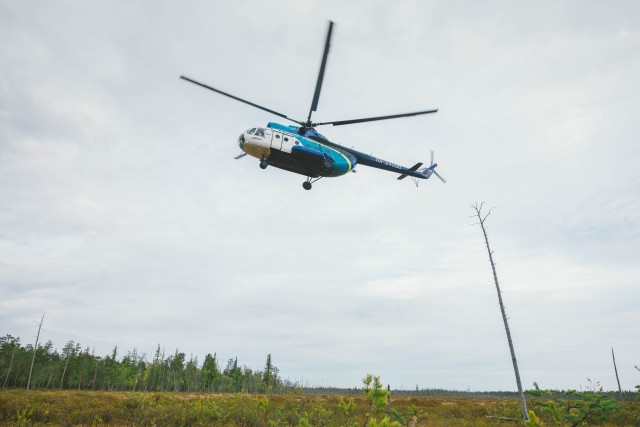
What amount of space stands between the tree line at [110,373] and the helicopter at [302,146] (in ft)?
187

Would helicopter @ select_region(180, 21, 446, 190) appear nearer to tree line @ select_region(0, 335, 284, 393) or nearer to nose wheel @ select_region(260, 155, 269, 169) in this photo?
nose wheel @ select_region(260, 155, 269, 169)

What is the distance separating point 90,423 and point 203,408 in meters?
5.16

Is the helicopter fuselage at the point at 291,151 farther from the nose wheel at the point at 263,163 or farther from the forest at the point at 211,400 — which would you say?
the forest at the point at 211,400

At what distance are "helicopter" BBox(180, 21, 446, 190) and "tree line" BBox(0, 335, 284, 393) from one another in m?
56.9

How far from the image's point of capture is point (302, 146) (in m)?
16.7

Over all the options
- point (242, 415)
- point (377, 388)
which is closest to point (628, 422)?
point (242, 415)

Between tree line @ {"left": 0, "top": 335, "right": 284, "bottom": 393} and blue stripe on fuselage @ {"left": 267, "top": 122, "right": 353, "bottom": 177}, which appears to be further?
tree line @ {"left": 0, "top": 335, "right": 284, "bottom": 393}

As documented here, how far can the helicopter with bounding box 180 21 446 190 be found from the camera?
52.2 feet

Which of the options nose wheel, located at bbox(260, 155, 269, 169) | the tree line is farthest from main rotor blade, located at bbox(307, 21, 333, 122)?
the tree line

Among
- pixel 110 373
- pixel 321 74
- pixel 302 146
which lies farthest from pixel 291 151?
pixel 110 373

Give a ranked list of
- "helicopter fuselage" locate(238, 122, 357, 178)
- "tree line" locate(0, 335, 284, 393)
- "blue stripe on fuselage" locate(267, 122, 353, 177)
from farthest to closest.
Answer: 1. "tree line" locate(0, 335, 284, 393)
2. "blue stripe on fuselage" locate(267, 122, 353, 177)
3. "helicopter fuselage" locate(238, 122, 357, 178)

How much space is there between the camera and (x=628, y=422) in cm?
2120

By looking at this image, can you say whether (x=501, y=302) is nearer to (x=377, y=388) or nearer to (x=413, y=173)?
(x=413, y=173)

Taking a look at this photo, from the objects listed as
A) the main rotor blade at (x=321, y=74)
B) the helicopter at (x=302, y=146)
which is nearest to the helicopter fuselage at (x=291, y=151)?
the helicopter at (x=302, y=146)
